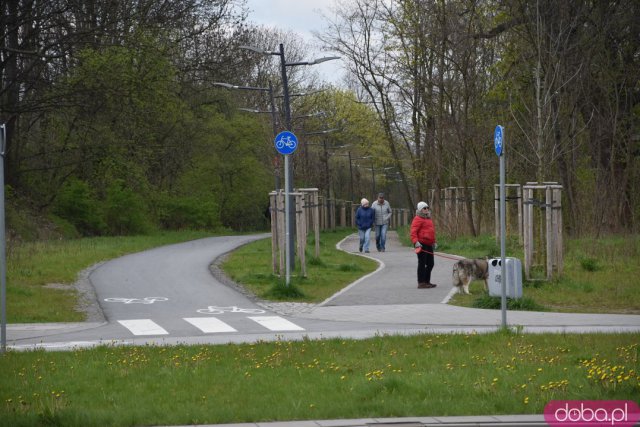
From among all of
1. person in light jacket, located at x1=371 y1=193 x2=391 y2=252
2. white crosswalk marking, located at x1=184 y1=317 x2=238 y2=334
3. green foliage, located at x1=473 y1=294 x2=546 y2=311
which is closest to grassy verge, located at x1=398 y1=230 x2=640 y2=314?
green foliage, located at x1=473 y1=294 x2=546 y2=311

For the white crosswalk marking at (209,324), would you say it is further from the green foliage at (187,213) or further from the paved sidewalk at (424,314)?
the green foliage at (187,213)

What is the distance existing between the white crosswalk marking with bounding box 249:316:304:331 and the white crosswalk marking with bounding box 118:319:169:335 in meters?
1.60

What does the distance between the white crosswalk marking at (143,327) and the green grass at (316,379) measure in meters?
3.10

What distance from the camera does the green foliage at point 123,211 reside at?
50.6m

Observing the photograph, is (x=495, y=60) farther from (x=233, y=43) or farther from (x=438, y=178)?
(x=233, y=43)

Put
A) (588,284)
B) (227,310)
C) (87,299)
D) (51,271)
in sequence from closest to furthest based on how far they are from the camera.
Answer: (227,310) < (588,284) < (87,299) < (51,271)

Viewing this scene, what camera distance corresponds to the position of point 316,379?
10891 millimetres

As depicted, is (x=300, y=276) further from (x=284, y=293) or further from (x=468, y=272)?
(x=468, y=272)

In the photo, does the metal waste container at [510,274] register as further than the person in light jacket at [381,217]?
No

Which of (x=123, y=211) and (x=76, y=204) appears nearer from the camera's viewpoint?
(x=76, y=204)

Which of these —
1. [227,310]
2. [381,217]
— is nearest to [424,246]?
[227,310]

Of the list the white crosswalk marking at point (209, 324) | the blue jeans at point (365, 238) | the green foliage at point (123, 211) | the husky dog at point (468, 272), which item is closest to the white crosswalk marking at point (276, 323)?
the white crosswalk marking at point (209, 324)

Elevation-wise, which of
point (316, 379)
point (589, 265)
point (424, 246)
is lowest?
point (589, 265)

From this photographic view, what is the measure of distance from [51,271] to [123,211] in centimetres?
2364
